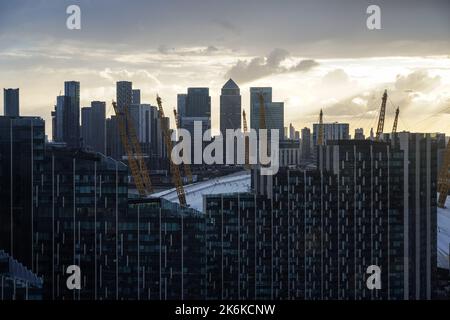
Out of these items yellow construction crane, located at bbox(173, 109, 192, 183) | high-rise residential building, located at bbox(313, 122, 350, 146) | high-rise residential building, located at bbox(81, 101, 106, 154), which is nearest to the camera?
high-rise residential building, located at bbox(313, 122, 350, 146)

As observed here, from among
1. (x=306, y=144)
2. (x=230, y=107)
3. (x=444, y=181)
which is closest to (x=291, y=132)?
(x=306, y=144)

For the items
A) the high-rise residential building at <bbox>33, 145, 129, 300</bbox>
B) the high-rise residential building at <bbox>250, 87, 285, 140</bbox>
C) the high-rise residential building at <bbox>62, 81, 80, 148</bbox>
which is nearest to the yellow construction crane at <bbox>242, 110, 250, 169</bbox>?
the high-rise residential building at <bbox>250, 87, 285, 140</bbox>

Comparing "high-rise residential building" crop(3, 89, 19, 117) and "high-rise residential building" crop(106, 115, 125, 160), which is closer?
"high-rise residential building" crop(3, 89, 19, 117)

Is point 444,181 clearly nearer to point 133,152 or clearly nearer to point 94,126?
point 133,152

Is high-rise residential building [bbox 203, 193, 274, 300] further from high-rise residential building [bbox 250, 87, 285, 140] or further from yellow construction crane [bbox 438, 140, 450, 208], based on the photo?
yellow construction crane [bbox 438, 140, 450, 208]
